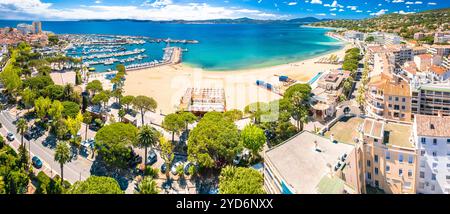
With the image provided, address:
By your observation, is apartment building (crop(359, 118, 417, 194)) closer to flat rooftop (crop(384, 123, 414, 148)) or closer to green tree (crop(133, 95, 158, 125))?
flat rooftop (crop(384, 123, 414, 148))

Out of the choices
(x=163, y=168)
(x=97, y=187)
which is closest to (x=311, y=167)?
(x=97, y=187)

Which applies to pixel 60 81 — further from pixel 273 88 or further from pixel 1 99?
pixel 273 88

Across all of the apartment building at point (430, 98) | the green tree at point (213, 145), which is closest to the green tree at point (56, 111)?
the green tree at point (213, 145)

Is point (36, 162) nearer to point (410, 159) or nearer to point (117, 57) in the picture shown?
point (410, 159)

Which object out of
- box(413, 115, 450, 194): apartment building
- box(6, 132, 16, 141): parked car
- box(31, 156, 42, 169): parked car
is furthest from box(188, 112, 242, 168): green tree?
box(6, 132, 16, 141): parked car
